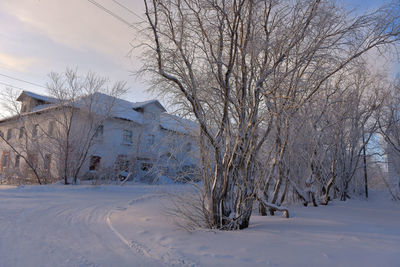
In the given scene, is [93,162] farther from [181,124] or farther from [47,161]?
[181,124]

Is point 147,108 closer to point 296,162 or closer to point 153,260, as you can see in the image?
point 296,162

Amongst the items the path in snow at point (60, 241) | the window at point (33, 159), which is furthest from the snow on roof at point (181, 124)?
the window at point (33, 159)

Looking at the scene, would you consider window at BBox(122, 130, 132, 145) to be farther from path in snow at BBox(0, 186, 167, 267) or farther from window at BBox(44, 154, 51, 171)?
path in snow at BBox(0, 186, 167, 267)

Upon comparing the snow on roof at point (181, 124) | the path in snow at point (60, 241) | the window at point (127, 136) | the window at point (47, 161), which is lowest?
the path in snow at point (60, 241)

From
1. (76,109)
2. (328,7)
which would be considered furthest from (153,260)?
(76,109)

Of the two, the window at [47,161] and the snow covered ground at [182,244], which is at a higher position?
the window at [47,161]

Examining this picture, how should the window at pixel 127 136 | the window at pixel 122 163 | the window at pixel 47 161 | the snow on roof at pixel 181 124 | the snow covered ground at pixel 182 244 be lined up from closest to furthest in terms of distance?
the snow covered ground at pixel 182 244 → the snow on roof at pixel 181 124 → the window at pixel 47 161 → the window at pixel 122 163 → the window at pixel 127 136

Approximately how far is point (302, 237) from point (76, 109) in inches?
706

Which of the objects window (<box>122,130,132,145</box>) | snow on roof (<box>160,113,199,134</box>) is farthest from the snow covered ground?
window (<box>122,130,132,145</box>)

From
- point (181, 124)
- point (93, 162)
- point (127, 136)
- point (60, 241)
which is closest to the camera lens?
point (60, 241)

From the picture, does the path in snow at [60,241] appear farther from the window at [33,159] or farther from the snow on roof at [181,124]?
the window at [33,159]

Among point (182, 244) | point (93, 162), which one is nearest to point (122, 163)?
point (93, 162)

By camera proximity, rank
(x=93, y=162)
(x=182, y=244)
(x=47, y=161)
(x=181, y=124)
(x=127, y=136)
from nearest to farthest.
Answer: (x=182, y=244)
(x=181, y=124)
(x=47, y=161)
(x=93, y=162)
(x=127, y=136)

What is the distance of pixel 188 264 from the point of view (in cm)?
400
